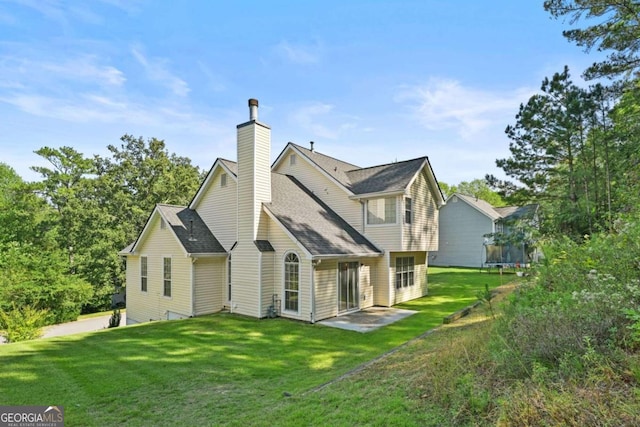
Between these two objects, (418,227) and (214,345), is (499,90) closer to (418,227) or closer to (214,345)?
(418,227)

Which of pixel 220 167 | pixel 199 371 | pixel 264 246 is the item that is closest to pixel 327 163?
pixel 220 167

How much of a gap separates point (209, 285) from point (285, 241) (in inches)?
160

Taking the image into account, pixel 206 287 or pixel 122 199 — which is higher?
pixel 122 199

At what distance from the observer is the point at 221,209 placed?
1445 centimetres

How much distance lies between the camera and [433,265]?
1375 inches

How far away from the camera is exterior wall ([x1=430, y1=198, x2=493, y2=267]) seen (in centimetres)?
3228

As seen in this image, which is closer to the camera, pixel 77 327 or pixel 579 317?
pixel 579 317

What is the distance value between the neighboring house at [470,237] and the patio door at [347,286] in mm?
22591

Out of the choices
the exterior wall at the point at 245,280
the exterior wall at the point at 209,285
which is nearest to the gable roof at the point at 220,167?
the exterior wall at the point at 245,280

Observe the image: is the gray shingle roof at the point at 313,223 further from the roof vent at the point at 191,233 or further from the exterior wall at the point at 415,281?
the roof vent at the point at 191,233

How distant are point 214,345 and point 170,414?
412 cm

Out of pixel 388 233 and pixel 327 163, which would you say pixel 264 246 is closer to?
pixel 388 233

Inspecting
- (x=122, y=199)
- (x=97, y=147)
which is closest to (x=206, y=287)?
(x=122, y=199)

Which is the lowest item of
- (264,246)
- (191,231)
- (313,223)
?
(264,246)
